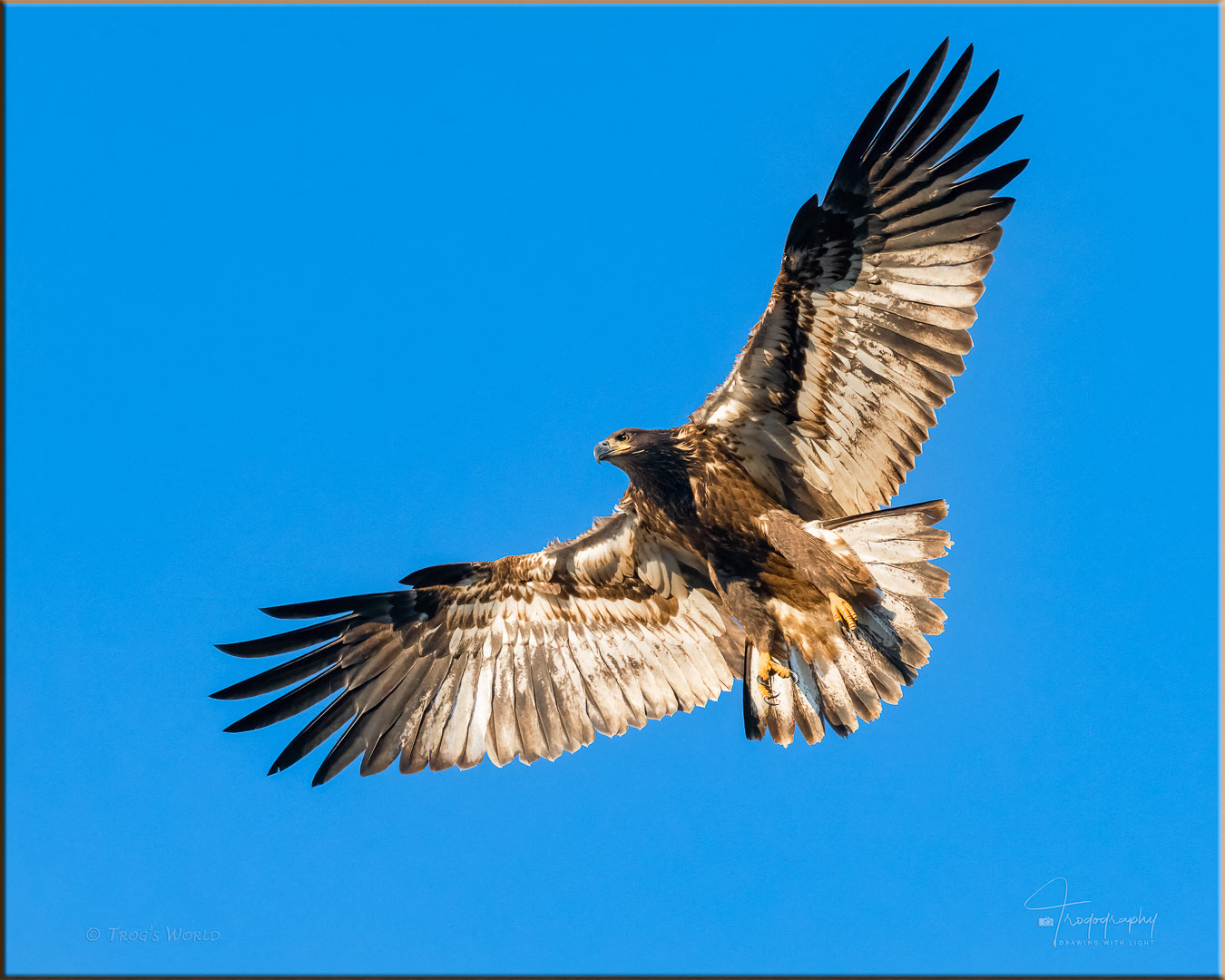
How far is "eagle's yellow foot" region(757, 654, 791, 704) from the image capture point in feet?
28.0

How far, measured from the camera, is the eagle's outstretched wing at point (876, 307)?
7555mm

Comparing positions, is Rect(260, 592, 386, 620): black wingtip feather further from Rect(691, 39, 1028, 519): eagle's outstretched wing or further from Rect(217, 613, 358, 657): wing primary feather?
Rect(691, 39, 1028, 519): eagle's outstretched wing

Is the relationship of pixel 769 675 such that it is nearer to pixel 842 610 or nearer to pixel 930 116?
pixel 842 610

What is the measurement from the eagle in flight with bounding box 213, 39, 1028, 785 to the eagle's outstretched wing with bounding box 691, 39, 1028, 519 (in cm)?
1

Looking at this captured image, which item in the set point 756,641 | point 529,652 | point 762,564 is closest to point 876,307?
point 762,564

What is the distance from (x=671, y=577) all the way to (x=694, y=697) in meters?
1.02

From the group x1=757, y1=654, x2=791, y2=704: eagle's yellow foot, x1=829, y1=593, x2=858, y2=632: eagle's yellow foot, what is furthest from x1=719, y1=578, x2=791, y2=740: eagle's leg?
x1=829, y1=593, x2=858, y2=632: eagle's yellow foot

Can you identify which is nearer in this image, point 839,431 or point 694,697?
point 839,431

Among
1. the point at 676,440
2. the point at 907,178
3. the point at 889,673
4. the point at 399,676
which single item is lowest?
the point at 889,673

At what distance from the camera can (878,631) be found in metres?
8.08

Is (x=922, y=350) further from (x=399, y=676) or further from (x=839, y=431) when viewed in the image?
(x=399, y=676)

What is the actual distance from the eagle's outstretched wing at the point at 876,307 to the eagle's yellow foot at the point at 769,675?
1197 millimetres


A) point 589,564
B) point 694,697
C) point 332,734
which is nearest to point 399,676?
point 332,734

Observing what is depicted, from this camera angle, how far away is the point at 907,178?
773 cm
